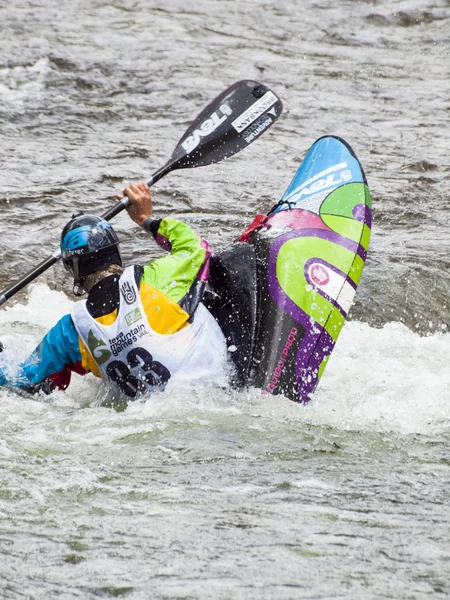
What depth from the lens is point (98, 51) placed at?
11594mm

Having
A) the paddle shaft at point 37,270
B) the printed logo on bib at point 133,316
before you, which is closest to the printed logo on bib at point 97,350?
the printed logo on bib at point 133,316

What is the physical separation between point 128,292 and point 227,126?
1954 millimetres

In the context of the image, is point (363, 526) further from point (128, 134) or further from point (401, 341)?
point (128, 134)

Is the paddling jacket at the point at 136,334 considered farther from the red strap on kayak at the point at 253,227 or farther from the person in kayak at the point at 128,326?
the red strap on kayak at the point at 253,227

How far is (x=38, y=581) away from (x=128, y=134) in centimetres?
757

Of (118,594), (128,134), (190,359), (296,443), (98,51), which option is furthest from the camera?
(98,51)

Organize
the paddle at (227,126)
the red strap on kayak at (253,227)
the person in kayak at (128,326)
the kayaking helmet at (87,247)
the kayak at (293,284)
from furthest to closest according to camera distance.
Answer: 1. the paddle at (227,126)
2. the red strap on kayak at (253,227)
3. the kayak at (293,284)
4. the kayaking helmet at (87,247)
5. the person in kayak at (128,326)

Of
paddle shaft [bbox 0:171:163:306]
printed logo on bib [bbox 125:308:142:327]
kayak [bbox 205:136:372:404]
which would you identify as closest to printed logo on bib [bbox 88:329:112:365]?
printed logo on bib [bbox 125:308:142:327]

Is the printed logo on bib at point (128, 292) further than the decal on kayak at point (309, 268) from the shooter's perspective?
No

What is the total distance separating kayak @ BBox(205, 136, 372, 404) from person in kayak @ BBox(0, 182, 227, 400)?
25 cm

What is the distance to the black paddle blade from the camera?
583 cm

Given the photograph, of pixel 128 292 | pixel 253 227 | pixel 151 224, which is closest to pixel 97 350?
pixel 128 292

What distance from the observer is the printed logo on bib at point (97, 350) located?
4.28 m

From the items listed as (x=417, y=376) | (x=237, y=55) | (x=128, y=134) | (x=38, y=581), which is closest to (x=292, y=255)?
(x=417, y=376)
